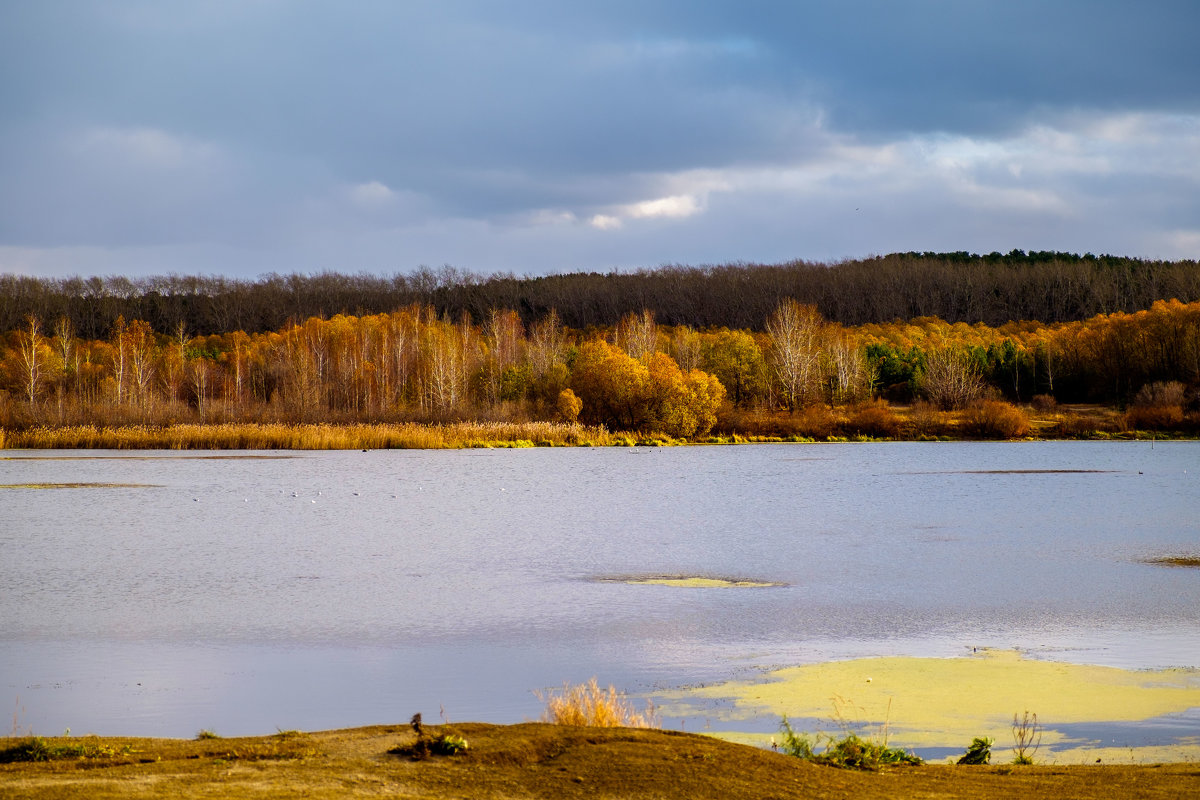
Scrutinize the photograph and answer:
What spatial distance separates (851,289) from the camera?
154625 mm

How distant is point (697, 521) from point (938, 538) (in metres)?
6.06

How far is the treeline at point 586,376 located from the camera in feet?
236

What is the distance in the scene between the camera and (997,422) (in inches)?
2852

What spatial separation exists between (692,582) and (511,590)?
114 inches

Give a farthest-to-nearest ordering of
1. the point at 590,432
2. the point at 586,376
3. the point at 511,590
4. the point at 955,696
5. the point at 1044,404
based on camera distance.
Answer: the point at 1044,404, the point at 586,376, the point at 590,432, the point at 511,590, the point at 955,696

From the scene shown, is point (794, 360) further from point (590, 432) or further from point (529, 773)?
point (529, 773)

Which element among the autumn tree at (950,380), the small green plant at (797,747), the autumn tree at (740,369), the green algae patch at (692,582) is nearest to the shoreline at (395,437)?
the autumn tree at (950,380)

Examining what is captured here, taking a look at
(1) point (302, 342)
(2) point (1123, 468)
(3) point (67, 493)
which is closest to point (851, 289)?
(1) point (302, 342)

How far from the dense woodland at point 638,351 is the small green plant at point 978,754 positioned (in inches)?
2445

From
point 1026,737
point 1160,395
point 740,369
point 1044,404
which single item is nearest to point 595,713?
point 1026,737

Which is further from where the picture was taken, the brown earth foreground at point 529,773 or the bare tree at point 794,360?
the bare tree at point 794,360

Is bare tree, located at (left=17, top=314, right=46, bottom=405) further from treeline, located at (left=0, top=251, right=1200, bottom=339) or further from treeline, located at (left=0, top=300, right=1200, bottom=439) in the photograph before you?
treeline, located at (left=0, top=251, right=1200, bottom=339)

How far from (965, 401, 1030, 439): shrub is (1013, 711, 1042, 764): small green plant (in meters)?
66.4

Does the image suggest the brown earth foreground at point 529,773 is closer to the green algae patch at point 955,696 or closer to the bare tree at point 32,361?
the green algae patch at point 955,696
